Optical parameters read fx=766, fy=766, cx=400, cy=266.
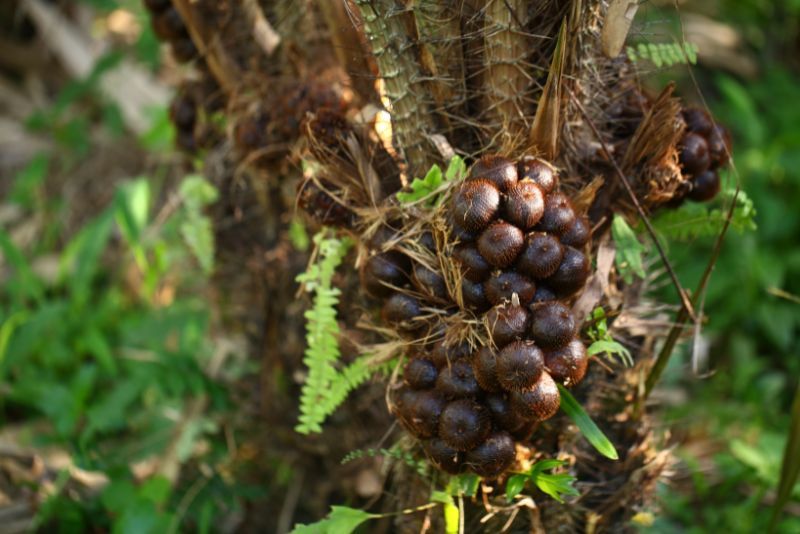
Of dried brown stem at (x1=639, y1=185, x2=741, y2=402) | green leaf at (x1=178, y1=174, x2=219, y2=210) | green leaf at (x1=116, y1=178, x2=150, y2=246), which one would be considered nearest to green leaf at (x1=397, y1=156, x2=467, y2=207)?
dried brown stem at (x1=639, y1=185, x2=741, y2=402)

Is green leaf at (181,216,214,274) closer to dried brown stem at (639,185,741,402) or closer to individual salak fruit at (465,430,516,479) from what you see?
individual salak fruit at (465,430,516,479)

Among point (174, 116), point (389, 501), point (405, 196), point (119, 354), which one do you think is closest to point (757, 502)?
point (389, 501)

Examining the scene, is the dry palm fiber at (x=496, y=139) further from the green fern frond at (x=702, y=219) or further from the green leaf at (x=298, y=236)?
the green leaf at (x=298, y=236)

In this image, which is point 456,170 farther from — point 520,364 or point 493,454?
point 493,454

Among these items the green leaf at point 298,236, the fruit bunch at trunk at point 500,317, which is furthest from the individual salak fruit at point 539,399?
the green leaf at point 298,236

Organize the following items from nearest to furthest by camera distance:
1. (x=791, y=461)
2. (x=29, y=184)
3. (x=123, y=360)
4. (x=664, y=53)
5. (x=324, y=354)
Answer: (x=664, y=53) → (x=324, y=354) → (x=791, y=461) → (x=123, y=360) → (x=29, y=184)

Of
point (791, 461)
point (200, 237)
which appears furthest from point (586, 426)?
point (200, 237)
